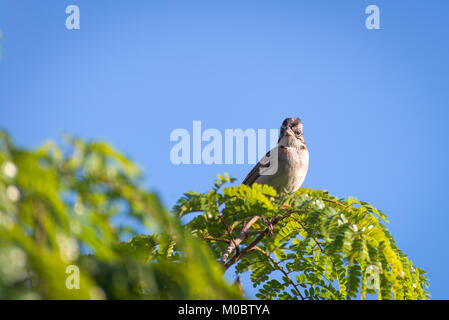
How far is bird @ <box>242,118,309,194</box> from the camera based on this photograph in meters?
7.13

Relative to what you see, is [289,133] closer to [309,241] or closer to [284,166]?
[284,166]

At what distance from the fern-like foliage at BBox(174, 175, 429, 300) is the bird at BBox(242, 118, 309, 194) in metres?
2.51

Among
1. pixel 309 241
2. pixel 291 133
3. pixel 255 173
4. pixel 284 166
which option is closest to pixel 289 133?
pixel 291 133

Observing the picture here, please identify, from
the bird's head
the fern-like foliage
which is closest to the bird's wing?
the bird's head

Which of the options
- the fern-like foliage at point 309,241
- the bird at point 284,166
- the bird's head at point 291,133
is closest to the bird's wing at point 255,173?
the bird at point 284,166

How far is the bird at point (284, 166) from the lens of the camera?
7.13 meters

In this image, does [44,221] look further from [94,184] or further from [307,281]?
[307,281]

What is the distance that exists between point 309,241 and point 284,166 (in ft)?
9.43

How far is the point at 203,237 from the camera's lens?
162 inches

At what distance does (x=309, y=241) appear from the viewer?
4.37m

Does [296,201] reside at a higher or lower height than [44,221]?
higher

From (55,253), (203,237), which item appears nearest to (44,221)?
(55,253)
